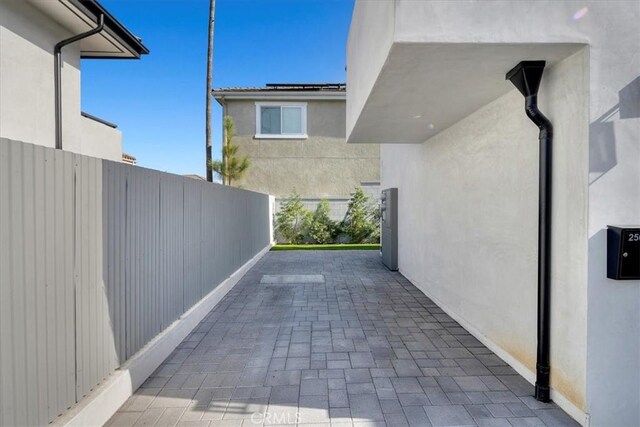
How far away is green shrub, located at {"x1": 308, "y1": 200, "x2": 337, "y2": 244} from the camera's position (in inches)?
587

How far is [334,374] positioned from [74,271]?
2.52 metres

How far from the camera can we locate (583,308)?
2.79 m

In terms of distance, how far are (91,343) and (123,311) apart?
0.50 m

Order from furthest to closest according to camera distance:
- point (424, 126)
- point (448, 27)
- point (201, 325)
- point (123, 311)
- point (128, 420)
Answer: point (424, 126)
point (201, 325)
point (123, 311)
point (128, 420)
point (448, 27)

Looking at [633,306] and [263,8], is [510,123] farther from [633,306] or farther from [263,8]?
[263,8]

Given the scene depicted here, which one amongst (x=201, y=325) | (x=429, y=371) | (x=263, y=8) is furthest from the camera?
(x=263, y=8)

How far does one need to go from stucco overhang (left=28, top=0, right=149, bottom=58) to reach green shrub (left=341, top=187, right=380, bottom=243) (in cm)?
938

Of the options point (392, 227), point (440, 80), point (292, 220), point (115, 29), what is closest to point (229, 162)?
point (292, 220)

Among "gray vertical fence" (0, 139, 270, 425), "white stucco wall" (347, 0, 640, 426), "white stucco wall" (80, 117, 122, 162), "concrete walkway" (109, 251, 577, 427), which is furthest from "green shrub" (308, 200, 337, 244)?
"white stucco wall" (347, 0, 640, 426)

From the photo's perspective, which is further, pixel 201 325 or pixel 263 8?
pixel 263 8

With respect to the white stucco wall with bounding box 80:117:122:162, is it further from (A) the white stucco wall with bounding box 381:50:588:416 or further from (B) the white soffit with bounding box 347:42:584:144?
(A) the white stucco wall with bounding box 381:50:588:416

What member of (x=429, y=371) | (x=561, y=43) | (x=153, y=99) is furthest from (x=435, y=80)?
(x=153, y=99)

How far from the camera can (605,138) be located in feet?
8.99

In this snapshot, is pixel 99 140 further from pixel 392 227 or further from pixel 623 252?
pixel 623 252
